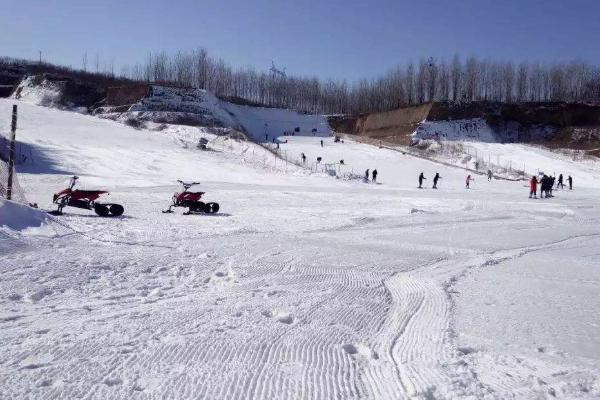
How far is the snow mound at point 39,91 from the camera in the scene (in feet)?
251

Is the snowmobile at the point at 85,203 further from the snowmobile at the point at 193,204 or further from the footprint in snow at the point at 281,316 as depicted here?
the footprint in snow at the point at 281,316

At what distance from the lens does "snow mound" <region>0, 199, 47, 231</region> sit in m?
9.31

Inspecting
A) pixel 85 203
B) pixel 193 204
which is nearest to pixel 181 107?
pixel 193 204

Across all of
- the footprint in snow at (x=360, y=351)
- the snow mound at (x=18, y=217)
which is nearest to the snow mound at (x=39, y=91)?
the snow mound at (x=18, y=217)

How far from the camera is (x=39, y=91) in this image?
258 ft

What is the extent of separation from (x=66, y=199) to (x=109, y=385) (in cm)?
1230

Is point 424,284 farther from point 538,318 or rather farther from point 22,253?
point 22,253

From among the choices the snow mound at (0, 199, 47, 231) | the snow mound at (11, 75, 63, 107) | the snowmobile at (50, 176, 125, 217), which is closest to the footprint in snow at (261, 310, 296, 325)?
the snow mound at (0, 199, 47, 231)

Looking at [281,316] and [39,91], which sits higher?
[39,91]

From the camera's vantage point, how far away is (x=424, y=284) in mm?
7699

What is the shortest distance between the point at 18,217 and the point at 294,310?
6662 millimetres

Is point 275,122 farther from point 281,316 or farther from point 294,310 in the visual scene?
point 281,316

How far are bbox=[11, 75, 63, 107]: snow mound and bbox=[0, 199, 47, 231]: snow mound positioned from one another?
7421 centimetres

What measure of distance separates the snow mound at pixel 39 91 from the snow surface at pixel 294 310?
70.8 m
